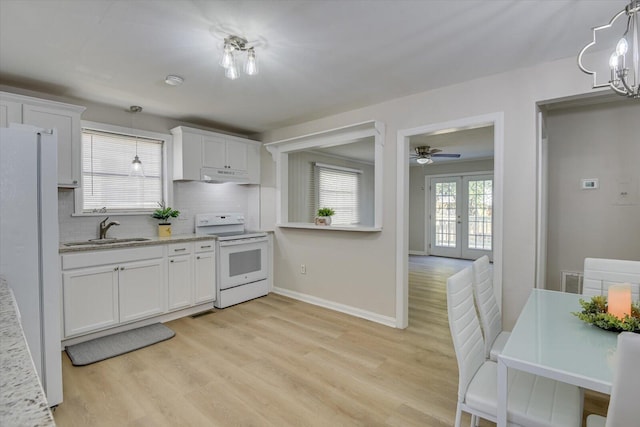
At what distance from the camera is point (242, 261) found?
4215mm

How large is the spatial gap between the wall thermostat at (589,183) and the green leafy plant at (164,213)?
4469mm

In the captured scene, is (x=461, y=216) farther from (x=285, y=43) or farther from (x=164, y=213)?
(x=285, y=43)

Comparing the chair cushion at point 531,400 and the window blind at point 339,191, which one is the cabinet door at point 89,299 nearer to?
the chair cushion at point 531,400

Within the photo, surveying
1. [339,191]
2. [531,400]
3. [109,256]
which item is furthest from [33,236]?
[339,191]

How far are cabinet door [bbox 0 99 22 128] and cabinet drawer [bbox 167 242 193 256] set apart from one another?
168cm

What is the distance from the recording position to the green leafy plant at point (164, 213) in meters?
3.86

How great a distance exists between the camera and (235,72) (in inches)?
87.9

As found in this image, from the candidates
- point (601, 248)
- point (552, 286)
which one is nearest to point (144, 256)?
point (552, 286)

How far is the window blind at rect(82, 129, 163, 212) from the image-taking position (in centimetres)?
346

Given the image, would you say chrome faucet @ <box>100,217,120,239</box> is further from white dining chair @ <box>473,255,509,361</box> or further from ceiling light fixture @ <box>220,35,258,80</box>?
white dining chair @ <box>473,255,509,361</box>

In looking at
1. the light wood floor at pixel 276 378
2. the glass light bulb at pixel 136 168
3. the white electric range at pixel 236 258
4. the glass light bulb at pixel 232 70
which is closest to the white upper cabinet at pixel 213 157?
the glass light bulb at pixel 136 168

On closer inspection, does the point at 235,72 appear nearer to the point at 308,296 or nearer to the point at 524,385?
the point at 524,385

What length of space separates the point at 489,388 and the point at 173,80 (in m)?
3.12

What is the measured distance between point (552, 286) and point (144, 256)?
426cm
